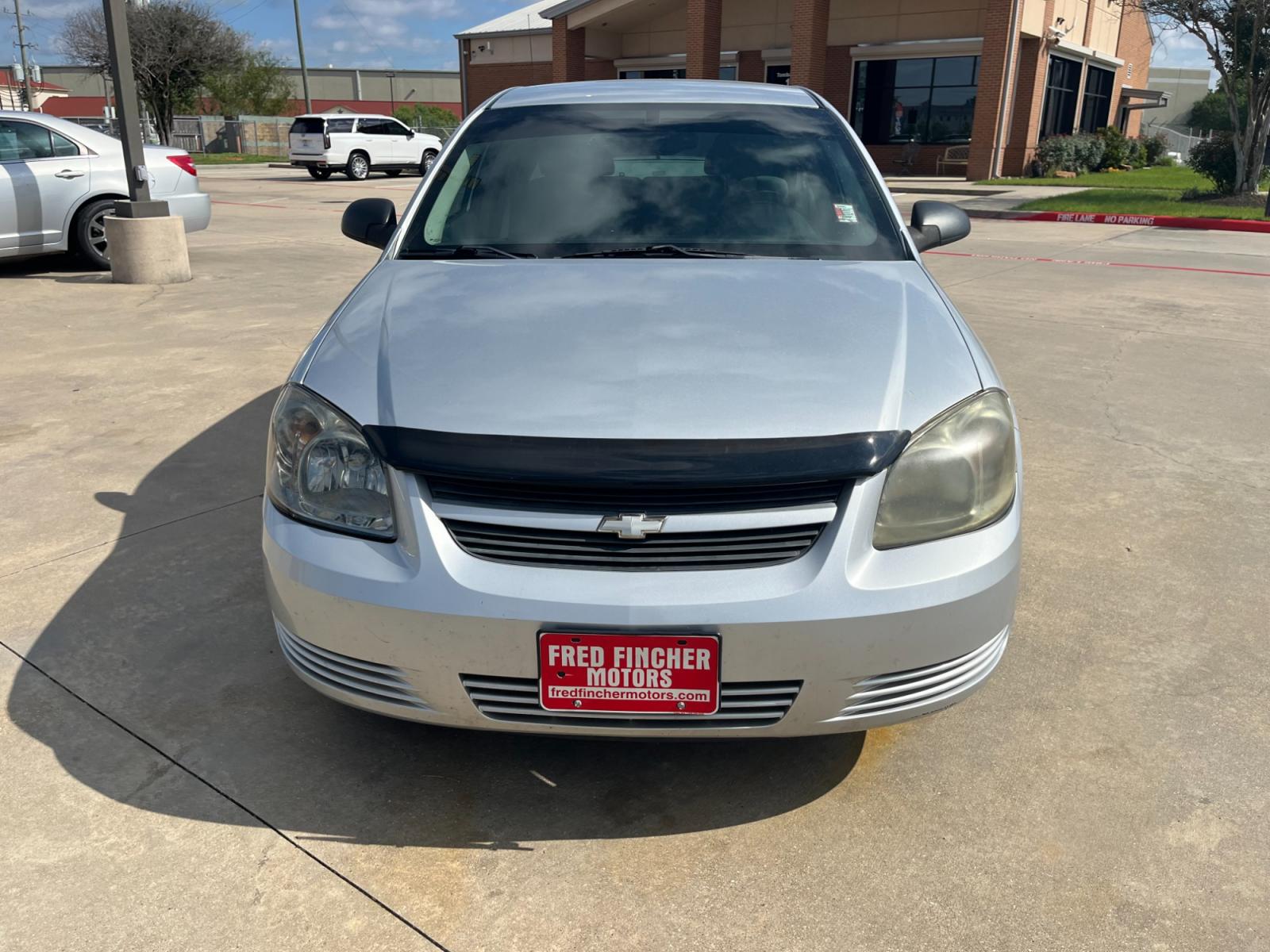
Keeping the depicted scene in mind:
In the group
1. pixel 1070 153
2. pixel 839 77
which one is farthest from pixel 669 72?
pixel 1070 153

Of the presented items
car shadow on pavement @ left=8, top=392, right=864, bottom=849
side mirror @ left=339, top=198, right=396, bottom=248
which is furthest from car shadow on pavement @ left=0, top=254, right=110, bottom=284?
car shadow on pavement @ left=8, top=392, right=864, bottom=849

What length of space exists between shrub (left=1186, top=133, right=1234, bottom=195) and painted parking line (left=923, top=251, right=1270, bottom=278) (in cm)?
1082

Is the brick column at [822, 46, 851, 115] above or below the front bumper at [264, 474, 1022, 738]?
above

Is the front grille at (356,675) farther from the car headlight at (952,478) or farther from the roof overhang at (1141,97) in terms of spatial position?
the roof overhang at (1141,97)

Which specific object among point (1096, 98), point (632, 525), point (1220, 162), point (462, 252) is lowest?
point (632, 525)

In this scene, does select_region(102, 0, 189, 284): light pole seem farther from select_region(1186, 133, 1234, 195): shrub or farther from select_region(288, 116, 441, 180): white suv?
select_region(1186, 133, 1234, 195): shrub

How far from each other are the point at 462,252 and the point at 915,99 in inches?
1155

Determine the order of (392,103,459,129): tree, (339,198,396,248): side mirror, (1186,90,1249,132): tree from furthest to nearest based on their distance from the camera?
(1186,90,1249,132): tree → (392,103,459,129): tree → (339,198,396,248): side mirror

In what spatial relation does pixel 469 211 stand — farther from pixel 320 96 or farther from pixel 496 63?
pixel 320 96

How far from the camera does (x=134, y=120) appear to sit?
30.2 ft

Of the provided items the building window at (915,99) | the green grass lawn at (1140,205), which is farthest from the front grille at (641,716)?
the building window at (915,99)

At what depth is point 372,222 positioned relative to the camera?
3.81 m

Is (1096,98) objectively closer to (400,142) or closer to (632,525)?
(400,142)

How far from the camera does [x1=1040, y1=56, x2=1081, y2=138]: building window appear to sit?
100 feet
